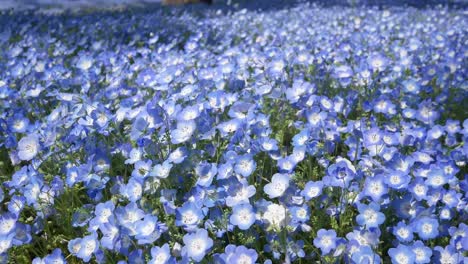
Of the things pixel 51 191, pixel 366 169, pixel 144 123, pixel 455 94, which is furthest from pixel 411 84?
pixel 51 191

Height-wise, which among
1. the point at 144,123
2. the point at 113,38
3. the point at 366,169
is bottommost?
the point at 113,38

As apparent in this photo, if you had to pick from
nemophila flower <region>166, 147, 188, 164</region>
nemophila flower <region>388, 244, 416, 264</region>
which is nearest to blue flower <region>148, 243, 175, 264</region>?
nemophila flower <region>166, 147, 188, 164</region>

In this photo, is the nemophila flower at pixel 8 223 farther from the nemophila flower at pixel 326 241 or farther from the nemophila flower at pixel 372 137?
the nemophila flower at pixel 372 137

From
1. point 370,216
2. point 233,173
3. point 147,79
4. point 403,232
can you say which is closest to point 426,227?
point 403,232

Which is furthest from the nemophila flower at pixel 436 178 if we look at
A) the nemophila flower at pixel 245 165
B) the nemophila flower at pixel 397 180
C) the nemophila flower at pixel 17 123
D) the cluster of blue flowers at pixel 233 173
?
the nemophila flower at pixel 17 123

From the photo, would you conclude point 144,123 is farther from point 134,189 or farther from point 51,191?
point 51,191

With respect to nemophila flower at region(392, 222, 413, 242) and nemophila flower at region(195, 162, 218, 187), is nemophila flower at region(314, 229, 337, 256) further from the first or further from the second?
nemophila flower at region(195, 162, 218, 187)

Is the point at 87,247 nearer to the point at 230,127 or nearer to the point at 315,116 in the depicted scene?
the point at 230,127
